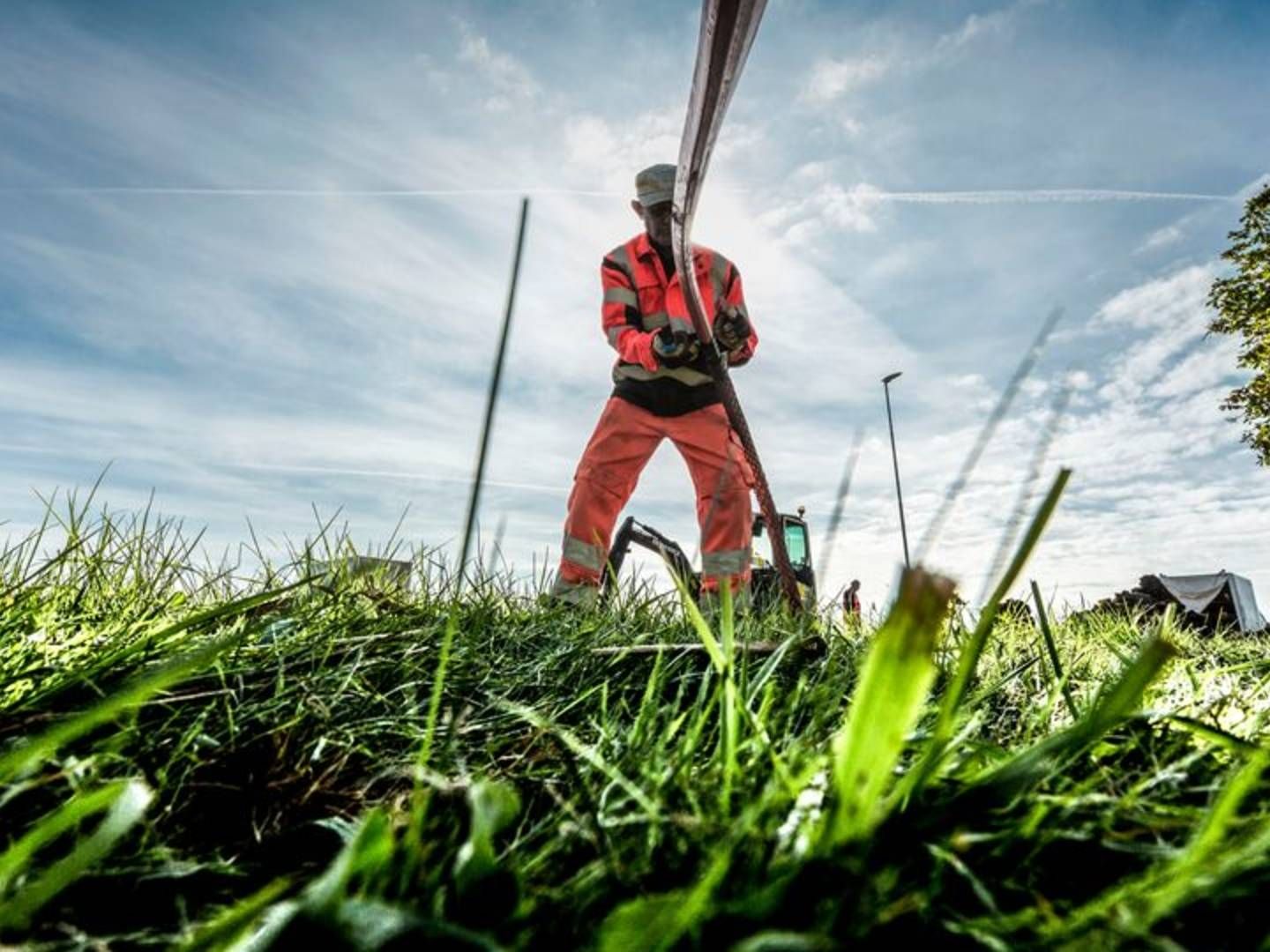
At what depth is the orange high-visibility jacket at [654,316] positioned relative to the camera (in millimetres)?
5535

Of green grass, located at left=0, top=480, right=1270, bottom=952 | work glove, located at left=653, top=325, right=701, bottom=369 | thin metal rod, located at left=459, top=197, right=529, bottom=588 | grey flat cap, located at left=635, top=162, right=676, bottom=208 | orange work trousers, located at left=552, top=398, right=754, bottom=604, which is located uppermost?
grey flat cap, located at left=635, top=162, right=676, bottom=208

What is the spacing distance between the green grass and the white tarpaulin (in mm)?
11642

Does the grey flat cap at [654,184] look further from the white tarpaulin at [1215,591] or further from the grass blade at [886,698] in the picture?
the white tarpaulin at [1215,591]

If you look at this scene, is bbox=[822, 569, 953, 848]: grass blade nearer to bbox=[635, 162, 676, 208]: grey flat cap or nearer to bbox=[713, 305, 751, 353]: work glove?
bbox=[713, 305, 751, 353]: work glove

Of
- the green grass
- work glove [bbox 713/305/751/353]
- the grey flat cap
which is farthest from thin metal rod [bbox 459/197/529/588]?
the grey flat cap

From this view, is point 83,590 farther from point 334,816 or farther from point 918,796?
point 918,796

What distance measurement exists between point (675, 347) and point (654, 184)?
1.70 meters

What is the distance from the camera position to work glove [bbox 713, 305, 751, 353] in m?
5.05

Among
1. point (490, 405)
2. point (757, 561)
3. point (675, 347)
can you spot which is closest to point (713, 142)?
point (490, 405)

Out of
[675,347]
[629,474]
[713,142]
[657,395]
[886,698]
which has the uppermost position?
[675,347]

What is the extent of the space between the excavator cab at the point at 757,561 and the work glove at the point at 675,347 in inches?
46.2

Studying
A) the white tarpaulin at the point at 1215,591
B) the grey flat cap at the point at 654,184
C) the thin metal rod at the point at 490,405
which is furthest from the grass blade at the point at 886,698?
the white tarpaulin at the point at 1215,591

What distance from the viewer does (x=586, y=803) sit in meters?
0.85

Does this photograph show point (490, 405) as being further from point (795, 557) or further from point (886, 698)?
point (795, 557)
